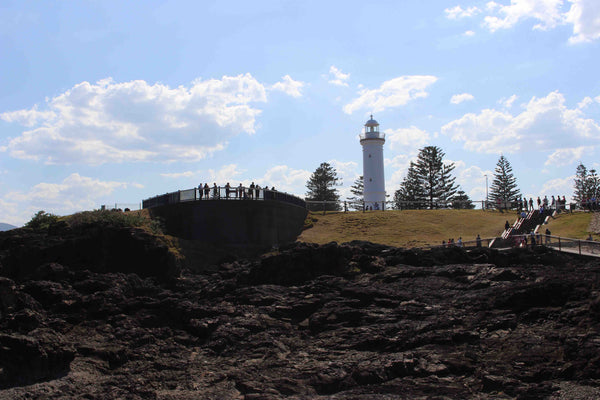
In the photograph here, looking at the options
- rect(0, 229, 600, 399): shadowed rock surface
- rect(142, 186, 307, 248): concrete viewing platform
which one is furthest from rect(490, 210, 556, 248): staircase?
rect(142, 186, 307, 248): concrete viewing platform

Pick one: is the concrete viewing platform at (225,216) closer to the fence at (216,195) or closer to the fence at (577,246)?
the fence at (216,195)

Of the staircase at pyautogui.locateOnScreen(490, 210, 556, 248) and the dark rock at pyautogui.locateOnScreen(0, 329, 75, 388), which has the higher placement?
the staircase at pyautogui.locateOnScreen(490, 210, 556, 248)

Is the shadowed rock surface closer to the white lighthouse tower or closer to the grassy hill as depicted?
the grassy hill

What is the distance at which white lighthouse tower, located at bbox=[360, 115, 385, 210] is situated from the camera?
51.3m

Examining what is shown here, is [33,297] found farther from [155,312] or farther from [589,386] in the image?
[589,386]

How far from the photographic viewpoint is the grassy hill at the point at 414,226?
104 ft

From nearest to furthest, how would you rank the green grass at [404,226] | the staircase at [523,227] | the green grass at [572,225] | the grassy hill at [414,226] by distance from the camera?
1. the staircase at [523,227]
2. the green grass at [572,225]
3. the grassy hill at [414,226]
4. the green grass at [404,226]

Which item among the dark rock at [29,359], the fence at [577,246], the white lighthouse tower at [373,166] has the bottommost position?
the dark rock at [29,359]

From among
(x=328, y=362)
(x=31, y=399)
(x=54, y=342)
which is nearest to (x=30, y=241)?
(x=54, y=342)

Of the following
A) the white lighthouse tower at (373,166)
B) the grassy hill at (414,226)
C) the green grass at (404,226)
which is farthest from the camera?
the white lighthouse tower at (373,166)

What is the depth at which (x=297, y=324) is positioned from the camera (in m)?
18.2

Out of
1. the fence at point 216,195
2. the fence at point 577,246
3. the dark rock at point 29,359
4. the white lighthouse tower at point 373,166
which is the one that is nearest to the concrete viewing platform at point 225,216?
the fence at point 216,195

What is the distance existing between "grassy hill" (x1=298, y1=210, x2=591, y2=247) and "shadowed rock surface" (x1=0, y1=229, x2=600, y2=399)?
7.31m

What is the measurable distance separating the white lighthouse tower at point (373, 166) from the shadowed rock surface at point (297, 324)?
26740mm
